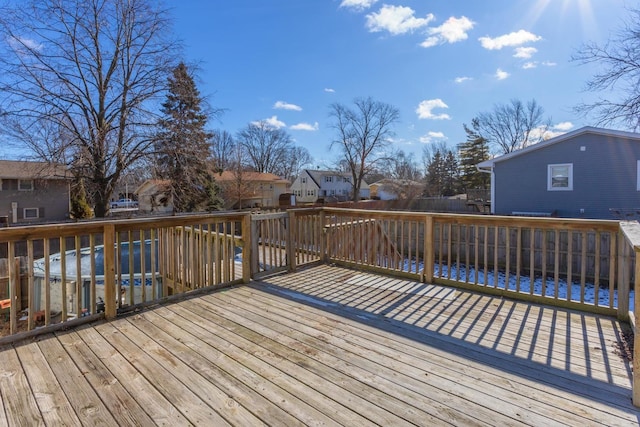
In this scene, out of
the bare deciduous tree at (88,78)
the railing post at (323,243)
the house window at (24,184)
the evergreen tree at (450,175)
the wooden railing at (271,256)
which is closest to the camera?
the wooden railing at (271,256)

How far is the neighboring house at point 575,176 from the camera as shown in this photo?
37.2 ft

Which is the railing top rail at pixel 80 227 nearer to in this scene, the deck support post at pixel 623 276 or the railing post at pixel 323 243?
the railing post at pixel 323 243

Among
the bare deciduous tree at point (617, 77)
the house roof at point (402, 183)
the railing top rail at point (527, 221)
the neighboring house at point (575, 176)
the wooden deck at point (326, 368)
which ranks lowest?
the wooden deck at point (326, 368)

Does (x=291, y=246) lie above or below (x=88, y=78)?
below

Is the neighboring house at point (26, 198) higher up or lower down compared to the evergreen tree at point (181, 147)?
lower down

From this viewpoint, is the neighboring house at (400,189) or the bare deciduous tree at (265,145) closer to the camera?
the neighboring house at (400,189)

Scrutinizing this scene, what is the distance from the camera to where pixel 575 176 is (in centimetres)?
1218

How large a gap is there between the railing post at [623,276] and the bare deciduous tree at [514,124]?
99.1 feet

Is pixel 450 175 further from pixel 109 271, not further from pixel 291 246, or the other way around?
pixel 109 271

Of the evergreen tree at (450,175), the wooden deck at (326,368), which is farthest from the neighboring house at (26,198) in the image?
the evergreen tree at (450,175)

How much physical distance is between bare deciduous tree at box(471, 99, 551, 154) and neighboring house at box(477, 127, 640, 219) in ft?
60.0

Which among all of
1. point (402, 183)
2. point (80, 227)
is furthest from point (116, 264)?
point (402, 183)

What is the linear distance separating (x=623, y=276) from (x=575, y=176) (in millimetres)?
11613

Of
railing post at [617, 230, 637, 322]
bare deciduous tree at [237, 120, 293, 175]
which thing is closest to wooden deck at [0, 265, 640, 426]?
railing post at [617, 230, 637, 322]
